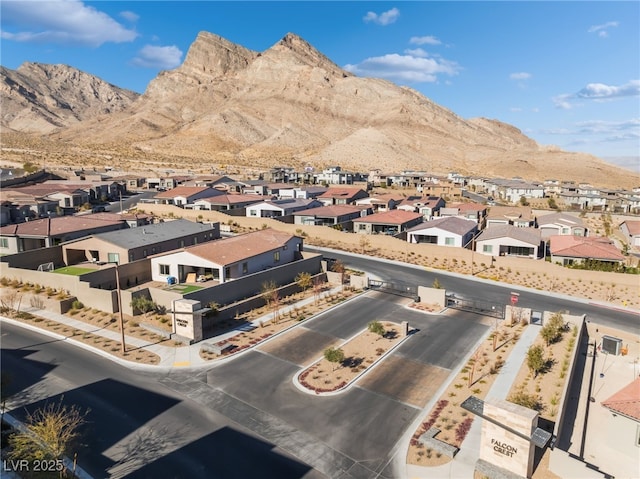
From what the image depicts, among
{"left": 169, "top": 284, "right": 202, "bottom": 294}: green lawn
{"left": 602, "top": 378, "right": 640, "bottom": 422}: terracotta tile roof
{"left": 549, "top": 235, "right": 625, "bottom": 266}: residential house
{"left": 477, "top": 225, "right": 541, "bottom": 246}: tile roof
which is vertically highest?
{"left": 477, "top": 225, "right": 541, "bottom": 246}: tile roof

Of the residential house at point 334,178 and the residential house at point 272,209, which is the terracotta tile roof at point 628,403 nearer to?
the residential house at point 272,209

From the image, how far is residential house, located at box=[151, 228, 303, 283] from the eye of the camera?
40375 millimetres

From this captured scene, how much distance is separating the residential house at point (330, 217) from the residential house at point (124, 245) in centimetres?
2363

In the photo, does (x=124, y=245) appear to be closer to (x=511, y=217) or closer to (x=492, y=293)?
(x=492, y=293)

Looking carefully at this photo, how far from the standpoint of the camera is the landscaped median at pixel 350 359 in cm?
2505

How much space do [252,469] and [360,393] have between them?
25.6 feet

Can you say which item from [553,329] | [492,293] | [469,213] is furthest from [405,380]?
[469,213]

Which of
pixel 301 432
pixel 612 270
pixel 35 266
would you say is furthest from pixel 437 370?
pixel 35 266

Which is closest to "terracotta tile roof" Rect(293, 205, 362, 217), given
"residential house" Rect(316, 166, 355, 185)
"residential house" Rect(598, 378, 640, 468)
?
"residential house" Rect(316, 166, 355, 185)

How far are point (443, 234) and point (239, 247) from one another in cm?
2874

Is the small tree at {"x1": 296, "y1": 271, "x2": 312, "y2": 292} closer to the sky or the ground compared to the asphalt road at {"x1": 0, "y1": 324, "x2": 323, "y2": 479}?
closer to the sky

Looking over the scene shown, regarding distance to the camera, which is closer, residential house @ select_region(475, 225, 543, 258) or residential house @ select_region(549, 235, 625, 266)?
residential house @ select_region(549, 235, 625, 266)

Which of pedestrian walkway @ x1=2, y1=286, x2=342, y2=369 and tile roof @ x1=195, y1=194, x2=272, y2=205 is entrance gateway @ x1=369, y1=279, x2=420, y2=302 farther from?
tile roof @ x1=195, y1=194, x2=272, y2=205

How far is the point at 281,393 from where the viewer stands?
79.2ft
